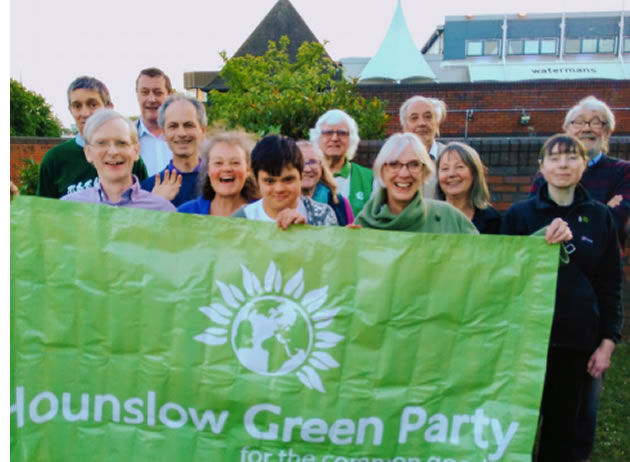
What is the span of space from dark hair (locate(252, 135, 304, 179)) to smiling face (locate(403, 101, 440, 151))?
1.67m

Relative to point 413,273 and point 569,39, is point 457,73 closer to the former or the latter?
point 569,39

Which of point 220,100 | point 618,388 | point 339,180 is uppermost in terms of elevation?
point 220,100

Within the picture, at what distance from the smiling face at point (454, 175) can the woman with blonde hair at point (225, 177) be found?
101cm

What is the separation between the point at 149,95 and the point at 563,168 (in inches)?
116

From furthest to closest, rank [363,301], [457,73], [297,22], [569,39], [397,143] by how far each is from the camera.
Result: [569,39] → [297,22] → [457,73] → [397,143] → [363,301]

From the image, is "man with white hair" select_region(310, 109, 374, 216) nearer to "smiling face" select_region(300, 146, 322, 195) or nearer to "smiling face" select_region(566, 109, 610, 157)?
"smiling face" select_region(300, 146, 322, 195)

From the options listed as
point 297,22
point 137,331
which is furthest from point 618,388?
point 297,22

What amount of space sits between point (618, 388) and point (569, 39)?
3888 centimetres

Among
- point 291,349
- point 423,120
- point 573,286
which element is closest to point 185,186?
point 291,349

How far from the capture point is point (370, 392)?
247 centimetres

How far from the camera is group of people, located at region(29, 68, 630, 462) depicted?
8.86ft

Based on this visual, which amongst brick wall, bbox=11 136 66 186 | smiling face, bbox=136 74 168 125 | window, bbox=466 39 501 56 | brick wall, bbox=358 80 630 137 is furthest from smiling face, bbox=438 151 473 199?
window, bbox=466 39 501 56

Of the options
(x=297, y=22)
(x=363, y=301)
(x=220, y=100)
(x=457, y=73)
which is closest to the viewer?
(x=363, y=301)

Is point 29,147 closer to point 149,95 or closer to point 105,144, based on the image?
point 149,95
